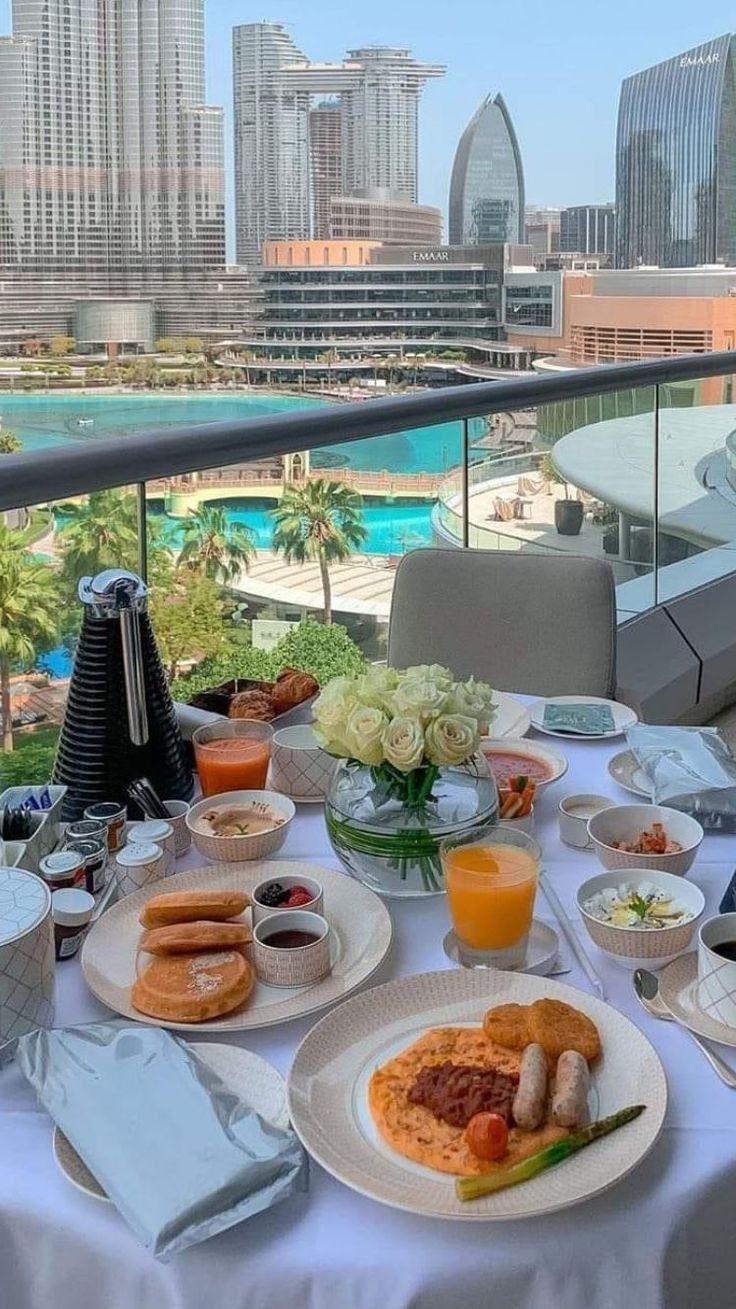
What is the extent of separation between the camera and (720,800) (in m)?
1.42

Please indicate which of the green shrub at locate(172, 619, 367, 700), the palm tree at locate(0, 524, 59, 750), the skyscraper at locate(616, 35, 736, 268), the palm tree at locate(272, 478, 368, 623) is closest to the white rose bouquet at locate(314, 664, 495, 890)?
the palm tree at locate(0, 524, 59, 750)

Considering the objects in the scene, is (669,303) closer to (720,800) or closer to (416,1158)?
(720,800)

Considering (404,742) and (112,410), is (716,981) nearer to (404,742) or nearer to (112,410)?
(404,742)

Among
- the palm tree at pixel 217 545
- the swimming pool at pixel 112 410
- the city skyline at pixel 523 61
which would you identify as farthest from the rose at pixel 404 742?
the city skyline at pixel 523 61

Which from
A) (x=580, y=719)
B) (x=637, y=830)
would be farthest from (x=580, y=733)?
(x=637, y=830)

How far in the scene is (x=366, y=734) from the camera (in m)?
1.17

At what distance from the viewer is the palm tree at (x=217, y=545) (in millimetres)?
5555

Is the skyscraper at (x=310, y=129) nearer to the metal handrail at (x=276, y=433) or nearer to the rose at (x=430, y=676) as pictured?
the metal handrail at (x=276, y=433)

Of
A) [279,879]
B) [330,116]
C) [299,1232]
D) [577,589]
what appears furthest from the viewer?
[330,116]

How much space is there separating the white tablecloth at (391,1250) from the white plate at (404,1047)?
2 centimetres

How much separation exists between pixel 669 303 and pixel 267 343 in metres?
26.6

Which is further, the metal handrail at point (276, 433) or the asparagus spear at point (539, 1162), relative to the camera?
the metal handrail at point (276, 433)

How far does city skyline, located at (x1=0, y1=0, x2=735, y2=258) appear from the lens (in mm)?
38375

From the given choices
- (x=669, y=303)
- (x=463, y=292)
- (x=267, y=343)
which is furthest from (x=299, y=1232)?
(x=267, y=343)
